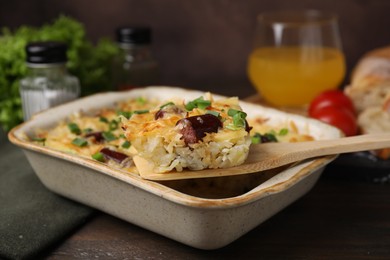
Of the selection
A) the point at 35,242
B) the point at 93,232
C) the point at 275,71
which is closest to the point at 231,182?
the point at 93,232

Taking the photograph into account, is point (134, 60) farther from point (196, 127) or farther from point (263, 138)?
point (196, 127)

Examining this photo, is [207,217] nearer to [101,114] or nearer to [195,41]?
[101,114]

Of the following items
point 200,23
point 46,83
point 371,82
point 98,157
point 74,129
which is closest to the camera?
point 98,157

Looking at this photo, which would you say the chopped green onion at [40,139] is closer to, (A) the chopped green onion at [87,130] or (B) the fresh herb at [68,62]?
(A) the chopped green onion at [87,130]

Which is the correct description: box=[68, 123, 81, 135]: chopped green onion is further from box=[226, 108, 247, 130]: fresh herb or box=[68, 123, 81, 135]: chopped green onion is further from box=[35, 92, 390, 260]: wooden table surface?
box=[226, 108, 247, 130]: fresh herb

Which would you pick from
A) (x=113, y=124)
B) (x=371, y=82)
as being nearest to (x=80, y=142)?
(x=113, y=124)

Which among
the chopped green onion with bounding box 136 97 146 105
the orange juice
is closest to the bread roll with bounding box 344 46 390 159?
the orange juice
